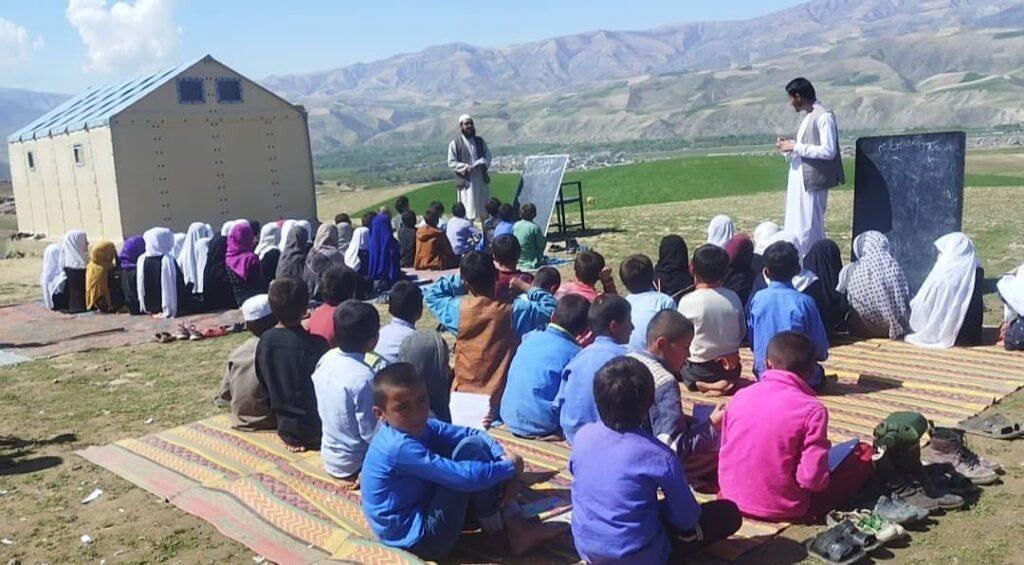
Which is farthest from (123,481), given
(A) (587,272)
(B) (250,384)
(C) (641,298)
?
(C) (641,298)

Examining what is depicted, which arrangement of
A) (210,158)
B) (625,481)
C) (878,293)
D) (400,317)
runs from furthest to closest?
(210,158) → (878,293) → (400,317) → (625,481)

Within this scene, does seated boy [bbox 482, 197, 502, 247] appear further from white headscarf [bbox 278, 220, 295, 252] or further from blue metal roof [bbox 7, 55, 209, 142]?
blue metal roof [bbox 7, 55, 209, 142]

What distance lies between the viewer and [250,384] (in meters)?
5.70

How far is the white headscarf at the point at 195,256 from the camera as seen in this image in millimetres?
10617

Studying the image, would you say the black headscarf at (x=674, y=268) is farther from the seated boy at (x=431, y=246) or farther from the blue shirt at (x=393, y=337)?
the seated boy at (x=431, y=246)

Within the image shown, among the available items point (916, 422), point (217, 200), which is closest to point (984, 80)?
point (217, 200)

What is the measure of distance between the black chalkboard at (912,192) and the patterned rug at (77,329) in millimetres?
6791

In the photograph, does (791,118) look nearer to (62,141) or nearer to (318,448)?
(62,141)

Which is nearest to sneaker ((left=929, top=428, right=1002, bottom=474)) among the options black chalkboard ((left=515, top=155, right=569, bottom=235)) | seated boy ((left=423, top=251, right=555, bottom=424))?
seated boy ((left=423, top=251, right=555, bottom=424))

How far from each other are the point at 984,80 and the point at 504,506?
391 ft

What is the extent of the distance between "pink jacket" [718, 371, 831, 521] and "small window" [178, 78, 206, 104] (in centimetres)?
1590

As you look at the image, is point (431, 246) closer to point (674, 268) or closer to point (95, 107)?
point (674, 268)

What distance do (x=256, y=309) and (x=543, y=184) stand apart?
362 inches

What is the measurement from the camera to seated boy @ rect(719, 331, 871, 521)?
3748 millimetres
